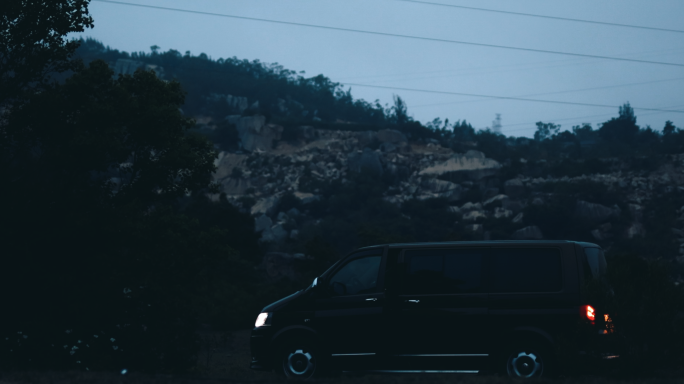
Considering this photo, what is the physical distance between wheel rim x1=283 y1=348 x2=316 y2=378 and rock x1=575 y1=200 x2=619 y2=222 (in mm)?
75957

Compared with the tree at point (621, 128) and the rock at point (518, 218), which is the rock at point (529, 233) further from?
the tree at point (621, 128)

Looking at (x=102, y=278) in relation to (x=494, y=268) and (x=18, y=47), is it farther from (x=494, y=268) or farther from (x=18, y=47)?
(x=494, y=268)

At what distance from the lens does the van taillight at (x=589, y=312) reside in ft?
29.3

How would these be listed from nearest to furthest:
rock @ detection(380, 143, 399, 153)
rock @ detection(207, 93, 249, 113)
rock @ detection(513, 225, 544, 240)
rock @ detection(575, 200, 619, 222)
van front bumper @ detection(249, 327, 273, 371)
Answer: van front bumper @ detection(249, 327, 273, 371) → rock @ detection(513, 225, 544, 240) → rock @ detection(575, 200, 619, 222) → rock @ detection(380, 143, 399, 153) → rock @ detection(207, 93, 249, 113)

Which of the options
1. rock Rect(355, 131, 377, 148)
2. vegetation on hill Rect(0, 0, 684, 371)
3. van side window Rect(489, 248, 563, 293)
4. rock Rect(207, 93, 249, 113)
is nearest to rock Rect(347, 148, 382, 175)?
rock Rect(355, 131, 377, 148)

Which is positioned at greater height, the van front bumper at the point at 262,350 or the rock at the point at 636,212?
the rock at the point at 636,212

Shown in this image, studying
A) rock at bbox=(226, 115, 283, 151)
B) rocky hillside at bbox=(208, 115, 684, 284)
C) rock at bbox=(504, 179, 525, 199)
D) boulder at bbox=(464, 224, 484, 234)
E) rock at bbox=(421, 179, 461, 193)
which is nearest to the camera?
rocky hillside at bbox=(208, 115, 684, 284)

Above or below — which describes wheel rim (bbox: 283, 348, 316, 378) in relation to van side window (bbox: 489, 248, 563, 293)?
below

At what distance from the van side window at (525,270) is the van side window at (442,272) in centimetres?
24

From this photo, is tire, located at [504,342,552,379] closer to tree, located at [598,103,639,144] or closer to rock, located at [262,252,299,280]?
rock, located at [262,252,299,280]

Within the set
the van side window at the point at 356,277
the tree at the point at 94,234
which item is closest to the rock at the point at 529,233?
the tree at the point at 94,234

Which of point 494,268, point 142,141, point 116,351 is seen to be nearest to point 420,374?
point 494,268

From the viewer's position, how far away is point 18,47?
16922 mm

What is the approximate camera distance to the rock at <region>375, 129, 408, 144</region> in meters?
125
